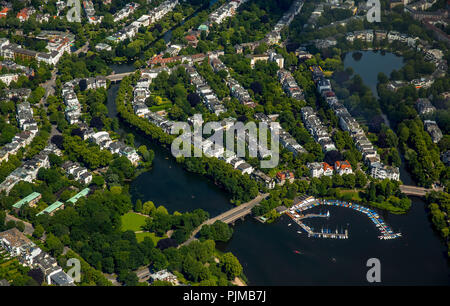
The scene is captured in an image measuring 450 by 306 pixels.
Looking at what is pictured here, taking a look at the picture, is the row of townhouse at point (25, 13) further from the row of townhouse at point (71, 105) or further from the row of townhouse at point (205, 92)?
the row of townhouse at point (205, 92)

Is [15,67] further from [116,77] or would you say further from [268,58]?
[268,58]

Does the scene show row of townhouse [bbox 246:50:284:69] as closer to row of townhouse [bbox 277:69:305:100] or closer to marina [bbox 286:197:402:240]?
row of townhouse [bbox 277:69:305:100]

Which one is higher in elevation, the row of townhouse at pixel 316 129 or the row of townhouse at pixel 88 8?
the row of townhouse at pixel 88 8

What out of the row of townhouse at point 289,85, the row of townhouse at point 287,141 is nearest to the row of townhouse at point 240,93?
the row of townhouse at point 289,85

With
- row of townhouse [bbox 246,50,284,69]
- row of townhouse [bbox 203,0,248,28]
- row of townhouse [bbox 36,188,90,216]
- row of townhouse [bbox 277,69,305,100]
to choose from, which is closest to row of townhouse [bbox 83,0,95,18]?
row of townhouse [bbox 203,0,248,28]

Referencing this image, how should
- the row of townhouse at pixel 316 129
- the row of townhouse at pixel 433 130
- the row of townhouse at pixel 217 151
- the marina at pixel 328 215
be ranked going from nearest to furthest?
the marina at pixel 328 215
the row of townhouse at pixel 217 151
the row of townhouse at pixel 316 129
the row of townhouse at pixel 433 130
